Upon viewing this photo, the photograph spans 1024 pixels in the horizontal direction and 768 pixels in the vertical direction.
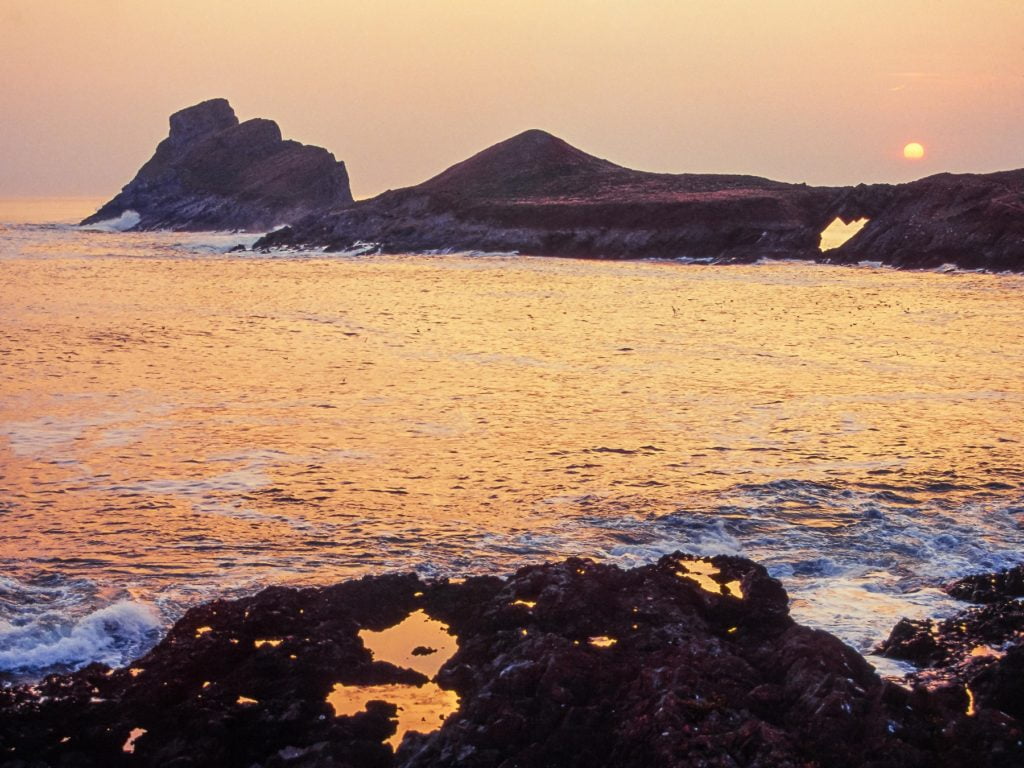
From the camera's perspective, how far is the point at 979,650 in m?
7.90

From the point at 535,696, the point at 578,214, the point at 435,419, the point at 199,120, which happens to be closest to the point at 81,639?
the point at 535,696

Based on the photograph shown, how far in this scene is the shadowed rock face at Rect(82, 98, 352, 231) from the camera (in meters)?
122

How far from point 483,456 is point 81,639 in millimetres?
6934

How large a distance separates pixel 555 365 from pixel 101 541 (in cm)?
1313

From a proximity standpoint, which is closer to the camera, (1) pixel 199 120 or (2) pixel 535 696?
(2) pixel 535 696

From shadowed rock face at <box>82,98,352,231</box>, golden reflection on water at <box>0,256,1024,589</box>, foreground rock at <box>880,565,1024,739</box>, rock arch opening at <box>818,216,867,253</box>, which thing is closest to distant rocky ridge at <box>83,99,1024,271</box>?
rock arch opening at <box>818,216,867,253</box>

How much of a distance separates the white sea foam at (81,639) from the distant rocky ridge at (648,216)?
47896 millimetres

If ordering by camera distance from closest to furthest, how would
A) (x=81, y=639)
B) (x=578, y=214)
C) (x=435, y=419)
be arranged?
(x=81, y=639), (x=435, y=419), (x=578, y=214)

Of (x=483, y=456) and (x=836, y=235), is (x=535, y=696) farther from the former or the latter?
(x=836, y=235)

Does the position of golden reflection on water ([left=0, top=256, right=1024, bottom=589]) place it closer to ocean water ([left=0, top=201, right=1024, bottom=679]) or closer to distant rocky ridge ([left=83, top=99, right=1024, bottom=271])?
ocean water ([left=0, top=201, right=1024, bottom=679])

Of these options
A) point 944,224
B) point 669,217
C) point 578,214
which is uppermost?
point 578,214

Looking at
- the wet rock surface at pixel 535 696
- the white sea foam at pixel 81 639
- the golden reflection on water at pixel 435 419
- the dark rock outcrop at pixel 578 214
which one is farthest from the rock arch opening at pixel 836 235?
the white sea foam at pixel 81 639

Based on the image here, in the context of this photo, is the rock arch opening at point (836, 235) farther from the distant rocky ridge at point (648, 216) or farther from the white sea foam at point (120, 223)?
the white sea foam at point (120, 223)

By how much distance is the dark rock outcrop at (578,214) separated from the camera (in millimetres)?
63625
